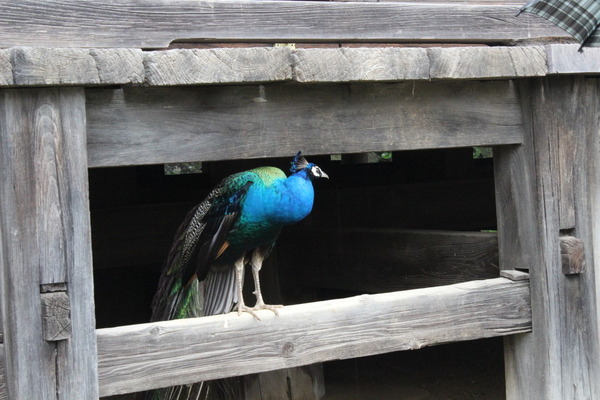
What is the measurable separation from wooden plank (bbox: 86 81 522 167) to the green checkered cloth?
67 centimetres

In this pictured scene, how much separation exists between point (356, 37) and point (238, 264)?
1.37 meters

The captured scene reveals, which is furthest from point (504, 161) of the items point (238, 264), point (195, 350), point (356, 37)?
point (195, 350)

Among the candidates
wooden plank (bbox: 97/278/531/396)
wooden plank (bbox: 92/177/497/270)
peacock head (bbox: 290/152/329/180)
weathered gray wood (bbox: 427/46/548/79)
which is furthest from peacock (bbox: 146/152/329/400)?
wooden plank (bbox: 92/177/497/270)

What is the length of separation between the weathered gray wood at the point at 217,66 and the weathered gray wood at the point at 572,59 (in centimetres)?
129

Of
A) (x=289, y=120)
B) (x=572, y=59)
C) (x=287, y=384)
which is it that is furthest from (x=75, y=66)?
(x=287, y=384)

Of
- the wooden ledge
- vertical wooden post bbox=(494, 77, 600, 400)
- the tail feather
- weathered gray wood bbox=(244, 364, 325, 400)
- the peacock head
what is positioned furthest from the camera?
weathered gray wood bbox=(244, 364, 325, 400)

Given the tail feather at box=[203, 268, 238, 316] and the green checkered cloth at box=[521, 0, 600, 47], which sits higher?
the green checkered cloth at box=[521, 0, 600, 47]

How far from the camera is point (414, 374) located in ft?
23.3

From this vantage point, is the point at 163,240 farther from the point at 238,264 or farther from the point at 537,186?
the point at 537,186

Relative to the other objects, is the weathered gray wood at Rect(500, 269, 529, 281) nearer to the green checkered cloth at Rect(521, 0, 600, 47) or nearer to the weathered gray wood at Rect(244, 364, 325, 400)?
the green checkered cloth at Rect(521, 0, 600, 47)

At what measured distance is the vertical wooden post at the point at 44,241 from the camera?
3311 millimetres

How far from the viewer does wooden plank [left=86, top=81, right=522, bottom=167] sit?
11.7 feet

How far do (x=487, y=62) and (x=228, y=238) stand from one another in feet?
4.74

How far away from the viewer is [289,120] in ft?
12.8
